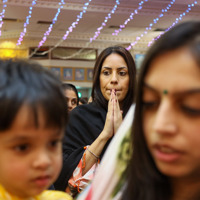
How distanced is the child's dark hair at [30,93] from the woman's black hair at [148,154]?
29 cm

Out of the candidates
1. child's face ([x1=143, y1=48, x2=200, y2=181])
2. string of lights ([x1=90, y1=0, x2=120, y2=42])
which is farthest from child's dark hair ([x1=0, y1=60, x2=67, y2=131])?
string of lights ([x1=90, y1=0, x2=120, y2=42])

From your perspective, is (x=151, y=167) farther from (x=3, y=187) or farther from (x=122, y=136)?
(x=3, y=187)

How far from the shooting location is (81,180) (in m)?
2.41

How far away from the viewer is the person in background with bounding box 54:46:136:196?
246 centimetres

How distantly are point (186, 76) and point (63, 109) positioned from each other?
20.0 inches

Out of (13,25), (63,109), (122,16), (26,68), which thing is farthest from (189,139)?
(13,25)

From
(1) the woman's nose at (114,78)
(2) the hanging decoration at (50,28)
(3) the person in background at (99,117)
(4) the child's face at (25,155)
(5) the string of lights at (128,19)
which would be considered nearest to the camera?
(4) the child's face at (25,155)

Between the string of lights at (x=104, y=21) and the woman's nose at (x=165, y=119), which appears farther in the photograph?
the string of lights at (x=104, y=21)

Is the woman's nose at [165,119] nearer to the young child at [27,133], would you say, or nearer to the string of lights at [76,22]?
the young child at [27,133]

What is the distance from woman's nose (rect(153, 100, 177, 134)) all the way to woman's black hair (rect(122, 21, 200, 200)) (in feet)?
0.43

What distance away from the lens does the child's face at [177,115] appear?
0.83 meters

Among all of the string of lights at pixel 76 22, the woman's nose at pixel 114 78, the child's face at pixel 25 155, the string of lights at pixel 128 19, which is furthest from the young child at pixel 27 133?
the string of lights at pixel 128 19

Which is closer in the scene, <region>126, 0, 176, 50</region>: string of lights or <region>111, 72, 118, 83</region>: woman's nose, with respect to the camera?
<region>111, 72, 118, 83</region>: woman's nose

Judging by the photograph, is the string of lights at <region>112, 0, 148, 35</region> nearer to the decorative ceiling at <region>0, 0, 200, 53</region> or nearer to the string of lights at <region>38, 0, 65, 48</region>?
the decorative ceiling at <region>0, 0, 200, 53</region>
